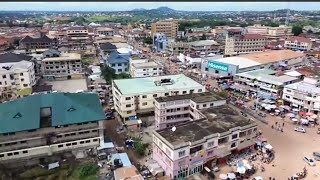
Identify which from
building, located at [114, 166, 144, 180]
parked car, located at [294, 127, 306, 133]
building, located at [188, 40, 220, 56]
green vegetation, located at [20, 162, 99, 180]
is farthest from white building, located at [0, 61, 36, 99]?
building, located at [188, 40, 220, 56]

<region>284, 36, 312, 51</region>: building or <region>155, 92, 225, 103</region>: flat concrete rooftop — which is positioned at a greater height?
<region>284, 36, 312, 51</region>: building

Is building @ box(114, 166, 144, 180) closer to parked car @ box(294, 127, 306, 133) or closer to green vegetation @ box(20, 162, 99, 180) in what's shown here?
green vegetation @ box(20, 162, 99, 180)

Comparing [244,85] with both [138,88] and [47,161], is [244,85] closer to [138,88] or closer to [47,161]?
[138,88]

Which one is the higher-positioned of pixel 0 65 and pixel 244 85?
pixel 0 65

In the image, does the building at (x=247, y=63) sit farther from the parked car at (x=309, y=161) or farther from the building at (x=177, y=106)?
the parked car at (x=309, y=161)

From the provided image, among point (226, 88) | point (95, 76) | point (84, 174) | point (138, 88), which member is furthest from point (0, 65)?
point (226, 88)

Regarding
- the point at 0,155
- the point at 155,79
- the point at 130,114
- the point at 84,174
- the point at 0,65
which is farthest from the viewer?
the point at 0,65

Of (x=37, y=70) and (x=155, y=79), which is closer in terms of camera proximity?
(x=155, y=79)
